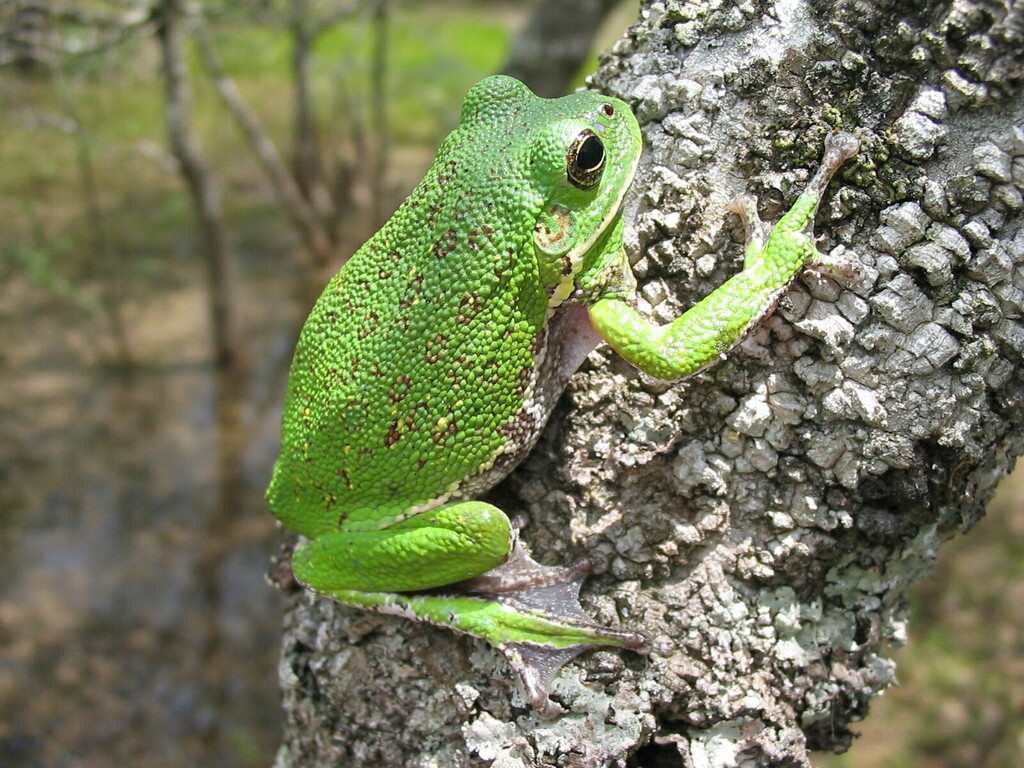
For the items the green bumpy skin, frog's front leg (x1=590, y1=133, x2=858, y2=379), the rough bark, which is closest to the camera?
the rough bark

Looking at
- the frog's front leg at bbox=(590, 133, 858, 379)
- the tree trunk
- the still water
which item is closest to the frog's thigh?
the frog's front leg at bbox=(590, 133, 858, 379)

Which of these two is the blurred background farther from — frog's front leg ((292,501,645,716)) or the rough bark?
frog's front leg ((292,501,645,716))

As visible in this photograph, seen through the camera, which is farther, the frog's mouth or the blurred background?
the blurred background

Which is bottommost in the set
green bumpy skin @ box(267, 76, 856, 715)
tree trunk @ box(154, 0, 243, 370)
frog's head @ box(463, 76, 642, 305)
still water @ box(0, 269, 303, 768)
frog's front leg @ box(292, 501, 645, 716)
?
still water @ box(0, 269, 303, 768)

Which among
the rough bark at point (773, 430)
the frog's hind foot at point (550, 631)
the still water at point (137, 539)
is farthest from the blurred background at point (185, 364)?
the frog's hind foot at point (550, 631)

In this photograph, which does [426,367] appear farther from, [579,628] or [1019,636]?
[1019,636]

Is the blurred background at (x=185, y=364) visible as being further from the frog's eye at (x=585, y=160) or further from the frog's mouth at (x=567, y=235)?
the frog's eye at (x=585, y=160)

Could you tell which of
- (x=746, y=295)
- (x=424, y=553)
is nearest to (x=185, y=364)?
(x=424, y=553)

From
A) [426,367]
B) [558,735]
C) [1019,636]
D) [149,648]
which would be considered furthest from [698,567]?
[149,648]
